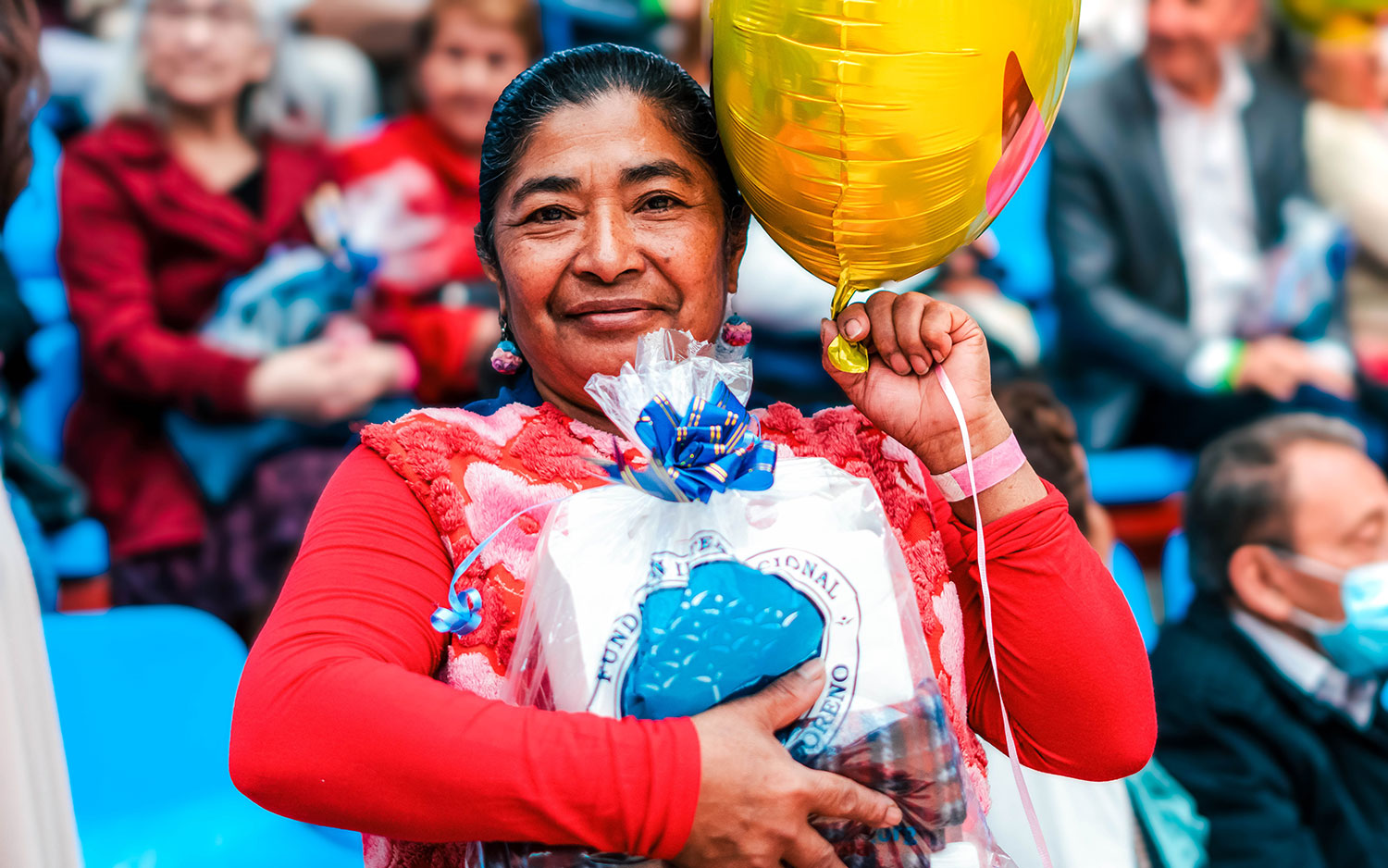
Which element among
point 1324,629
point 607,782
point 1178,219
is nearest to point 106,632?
point 607,782

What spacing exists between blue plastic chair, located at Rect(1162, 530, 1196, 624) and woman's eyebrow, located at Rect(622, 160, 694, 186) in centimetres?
198

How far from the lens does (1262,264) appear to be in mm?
4004

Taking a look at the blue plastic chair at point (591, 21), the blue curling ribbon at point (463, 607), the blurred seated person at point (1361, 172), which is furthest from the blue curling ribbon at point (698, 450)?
the blurred seated person at point (1361, 172)

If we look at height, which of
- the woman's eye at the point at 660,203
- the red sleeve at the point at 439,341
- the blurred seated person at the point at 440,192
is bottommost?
the red sleeve at the point at 439,341

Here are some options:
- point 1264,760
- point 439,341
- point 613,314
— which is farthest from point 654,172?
point 439,341

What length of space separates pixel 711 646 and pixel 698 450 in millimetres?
182

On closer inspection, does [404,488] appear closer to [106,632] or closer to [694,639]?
[694,639]

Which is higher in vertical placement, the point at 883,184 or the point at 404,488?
the point at 883,184

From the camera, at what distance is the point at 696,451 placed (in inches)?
44.8

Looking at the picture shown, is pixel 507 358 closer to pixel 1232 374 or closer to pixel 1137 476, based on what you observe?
pixel 1137 476

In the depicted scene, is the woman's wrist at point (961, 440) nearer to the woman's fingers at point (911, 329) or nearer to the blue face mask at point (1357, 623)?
the woman's fingers at point (911, 329)

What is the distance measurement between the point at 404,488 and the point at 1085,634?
726 mm

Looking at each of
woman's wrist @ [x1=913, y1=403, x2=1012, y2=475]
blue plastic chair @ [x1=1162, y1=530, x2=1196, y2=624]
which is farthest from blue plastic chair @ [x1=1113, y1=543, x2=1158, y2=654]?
woman's wrist @ [x1=913, y1=403, x2=1012, y2=475]

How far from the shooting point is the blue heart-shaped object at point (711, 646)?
1086 millimetres
